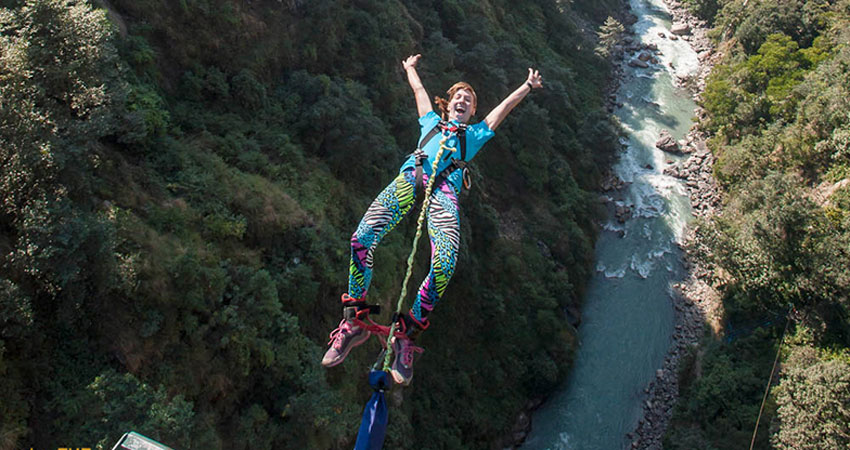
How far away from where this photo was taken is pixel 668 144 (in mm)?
27969

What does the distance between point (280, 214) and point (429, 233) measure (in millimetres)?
7669

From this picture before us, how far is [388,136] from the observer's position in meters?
16.4

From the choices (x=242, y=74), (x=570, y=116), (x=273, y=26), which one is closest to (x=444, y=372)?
(x=242, y=74)

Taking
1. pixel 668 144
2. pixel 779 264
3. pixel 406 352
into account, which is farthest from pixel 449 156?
pixel 668 144

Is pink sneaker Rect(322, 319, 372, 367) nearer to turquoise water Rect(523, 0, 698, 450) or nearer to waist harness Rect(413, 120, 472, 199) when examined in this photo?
waist harness Rect(413, 120, 472, 199)

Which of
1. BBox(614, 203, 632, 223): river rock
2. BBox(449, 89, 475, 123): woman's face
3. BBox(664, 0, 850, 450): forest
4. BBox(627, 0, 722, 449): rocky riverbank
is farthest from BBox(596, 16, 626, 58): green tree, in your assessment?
BBox(449, 89, 475, 123): woman's face

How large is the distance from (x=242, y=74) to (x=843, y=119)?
22.4 m

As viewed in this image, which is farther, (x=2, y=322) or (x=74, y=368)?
(x=74, y=368)

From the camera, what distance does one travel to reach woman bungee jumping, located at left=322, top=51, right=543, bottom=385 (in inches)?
182

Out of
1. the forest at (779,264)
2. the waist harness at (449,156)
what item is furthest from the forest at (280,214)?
the waist harness at (449,156)

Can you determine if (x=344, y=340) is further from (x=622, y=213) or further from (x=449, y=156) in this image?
(x=622, y=213)

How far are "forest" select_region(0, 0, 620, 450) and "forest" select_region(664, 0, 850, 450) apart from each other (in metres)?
0.13

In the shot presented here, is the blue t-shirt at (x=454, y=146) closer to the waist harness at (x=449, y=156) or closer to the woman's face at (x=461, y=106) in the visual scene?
the waist harness at (x=449, y=156)

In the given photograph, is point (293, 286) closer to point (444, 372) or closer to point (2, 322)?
point (2, 322)
